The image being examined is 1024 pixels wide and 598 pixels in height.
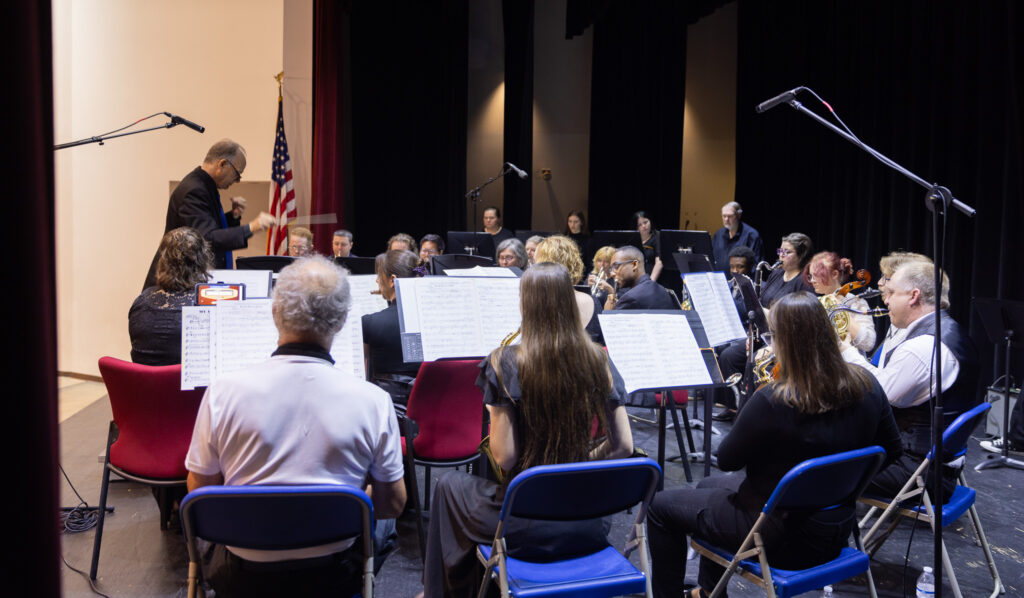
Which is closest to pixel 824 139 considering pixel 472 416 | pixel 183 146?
pixel 472 416

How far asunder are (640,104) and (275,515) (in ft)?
30.8

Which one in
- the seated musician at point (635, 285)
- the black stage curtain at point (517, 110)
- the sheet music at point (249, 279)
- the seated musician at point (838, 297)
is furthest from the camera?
the black stage curtain at point (517, 110)

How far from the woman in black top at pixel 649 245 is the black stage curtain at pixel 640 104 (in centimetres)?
93

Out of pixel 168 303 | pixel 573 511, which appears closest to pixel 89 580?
pixel 168 303

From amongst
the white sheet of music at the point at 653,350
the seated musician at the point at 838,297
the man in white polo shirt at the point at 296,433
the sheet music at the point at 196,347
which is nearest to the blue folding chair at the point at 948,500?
the white sheet of music at the point at 653,350

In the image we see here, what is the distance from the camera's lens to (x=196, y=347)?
2.57 meters

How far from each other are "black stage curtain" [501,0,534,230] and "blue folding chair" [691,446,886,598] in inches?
323

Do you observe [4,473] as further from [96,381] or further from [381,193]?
[381,193]

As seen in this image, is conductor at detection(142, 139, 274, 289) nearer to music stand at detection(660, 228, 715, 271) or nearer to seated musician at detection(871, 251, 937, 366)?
seated musician at detection(871, 251, 937, 366)

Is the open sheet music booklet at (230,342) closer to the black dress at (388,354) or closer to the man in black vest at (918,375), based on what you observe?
the black dress at (388,354)

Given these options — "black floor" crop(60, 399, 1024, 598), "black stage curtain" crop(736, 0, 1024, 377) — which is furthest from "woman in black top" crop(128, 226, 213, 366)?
"black stage curtain" crop(736, 0, 1024, 377)

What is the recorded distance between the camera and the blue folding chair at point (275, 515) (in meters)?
1.67

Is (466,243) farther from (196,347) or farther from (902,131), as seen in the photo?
(196,347)

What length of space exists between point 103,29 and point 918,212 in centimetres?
790
